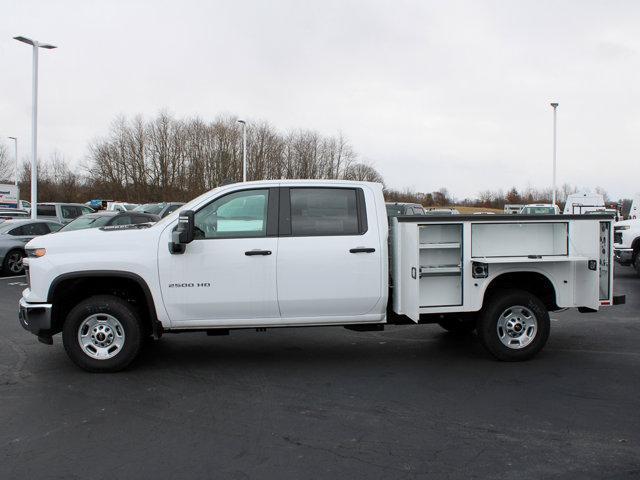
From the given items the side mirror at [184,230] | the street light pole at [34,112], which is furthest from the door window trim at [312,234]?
the street light pole at [34,112]

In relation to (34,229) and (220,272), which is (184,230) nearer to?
(220,272)

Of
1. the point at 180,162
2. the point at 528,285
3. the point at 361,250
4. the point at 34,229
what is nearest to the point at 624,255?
the point at 528,285

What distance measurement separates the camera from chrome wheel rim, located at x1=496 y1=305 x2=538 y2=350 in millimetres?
6727

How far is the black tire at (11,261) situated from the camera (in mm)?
15711

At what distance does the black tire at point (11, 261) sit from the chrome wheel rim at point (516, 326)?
44.9ft

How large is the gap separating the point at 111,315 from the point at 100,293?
0.39 meters

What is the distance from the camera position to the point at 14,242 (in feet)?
52.4

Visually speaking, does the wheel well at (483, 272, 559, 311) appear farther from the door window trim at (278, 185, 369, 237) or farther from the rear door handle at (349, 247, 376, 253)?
the door window trim at (278, 185, 369, 237)

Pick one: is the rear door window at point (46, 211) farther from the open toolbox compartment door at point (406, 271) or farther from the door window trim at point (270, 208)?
the open toolbox compartment door at point (406, 271)

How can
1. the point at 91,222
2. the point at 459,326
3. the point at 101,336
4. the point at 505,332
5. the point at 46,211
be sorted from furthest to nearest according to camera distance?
the point at 46,211 → the point at 91,222 → the point at 459,326 → the point at 505,332 → the point at 101,336

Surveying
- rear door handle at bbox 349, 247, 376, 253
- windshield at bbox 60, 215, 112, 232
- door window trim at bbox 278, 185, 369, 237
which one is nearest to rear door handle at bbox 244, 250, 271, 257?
door window trim at bbox 278, 185, 369, 237

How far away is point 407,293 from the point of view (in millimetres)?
6461

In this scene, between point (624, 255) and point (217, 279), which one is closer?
point (217, 279)

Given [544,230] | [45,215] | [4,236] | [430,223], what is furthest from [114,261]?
[45,215]
